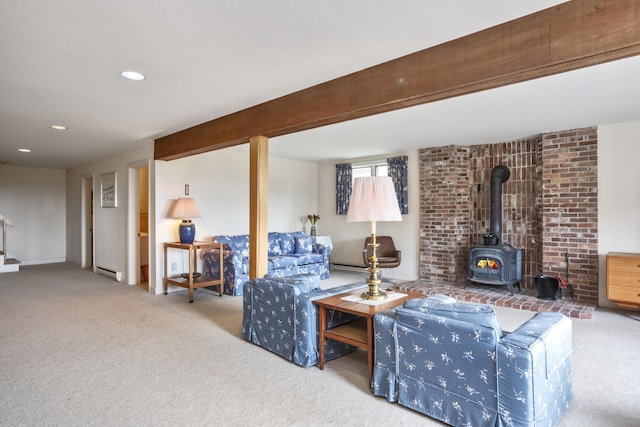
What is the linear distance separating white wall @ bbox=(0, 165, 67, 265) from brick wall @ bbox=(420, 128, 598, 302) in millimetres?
8595

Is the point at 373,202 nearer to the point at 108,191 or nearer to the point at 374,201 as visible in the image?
the point at 374,201

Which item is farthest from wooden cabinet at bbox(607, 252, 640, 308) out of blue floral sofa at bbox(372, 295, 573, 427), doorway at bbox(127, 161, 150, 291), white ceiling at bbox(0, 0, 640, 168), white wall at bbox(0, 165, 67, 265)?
white wall at bbox(0, 165, 67, 265)

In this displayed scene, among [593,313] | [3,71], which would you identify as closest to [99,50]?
[3,71]

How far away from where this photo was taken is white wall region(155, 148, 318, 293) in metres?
5.51

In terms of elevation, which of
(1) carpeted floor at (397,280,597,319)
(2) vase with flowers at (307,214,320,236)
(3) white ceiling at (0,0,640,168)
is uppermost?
(3) white ceiling at (0,0,640,168)

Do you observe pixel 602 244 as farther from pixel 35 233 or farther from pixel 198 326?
pixel 35 233

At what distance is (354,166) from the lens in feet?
23.7

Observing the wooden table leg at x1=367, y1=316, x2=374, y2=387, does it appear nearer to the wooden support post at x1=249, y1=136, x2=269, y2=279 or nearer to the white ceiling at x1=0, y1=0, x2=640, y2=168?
the wooden support post at x1=249, y1=136, x2=269, y2=279

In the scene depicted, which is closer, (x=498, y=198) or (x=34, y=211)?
(x=498, y=198)

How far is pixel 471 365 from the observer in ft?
6.32

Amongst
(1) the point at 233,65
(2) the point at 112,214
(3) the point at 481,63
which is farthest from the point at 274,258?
(3) the point at 481,63

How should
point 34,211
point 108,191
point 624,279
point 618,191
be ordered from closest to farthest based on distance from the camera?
point 624,279 → point 618,191 → point 108,191 → point 34,211

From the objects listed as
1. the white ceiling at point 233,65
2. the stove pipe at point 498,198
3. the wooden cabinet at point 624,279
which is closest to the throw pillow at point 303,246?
the white ceiling at point 233,65

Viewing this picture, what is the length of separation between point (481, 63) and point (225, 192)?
495 centimetres
